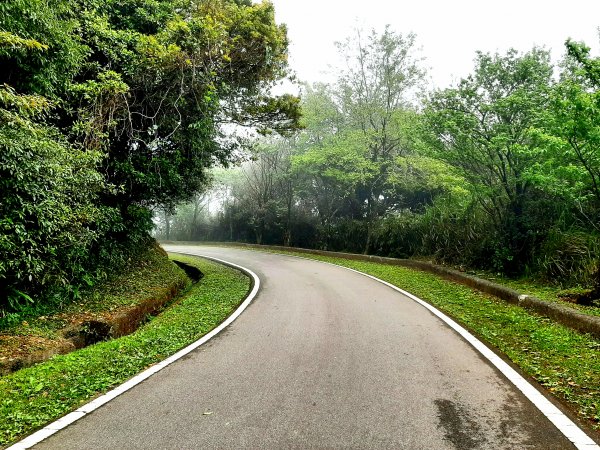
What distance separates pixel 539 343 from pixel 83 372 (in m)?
6.40

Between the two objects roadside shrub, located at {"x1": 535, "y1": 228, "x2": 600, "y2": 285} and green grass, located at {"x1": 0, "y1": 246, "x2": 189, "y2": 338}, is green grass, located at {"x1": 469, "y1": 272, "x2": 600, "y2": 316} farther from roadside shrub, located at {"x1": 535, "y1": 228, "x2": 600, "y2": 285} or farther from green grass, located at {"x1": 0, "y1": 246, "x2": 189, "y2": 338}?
green grass, located at {"x1": 0, "y1": 246, "x2": 189, "y2": 338}

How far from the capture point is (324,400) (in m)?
3.65

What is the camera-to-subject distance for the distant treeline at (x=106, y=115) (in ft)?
19.8

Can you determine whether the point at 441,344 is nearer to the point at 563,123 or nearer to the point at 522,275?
the point at 563,123

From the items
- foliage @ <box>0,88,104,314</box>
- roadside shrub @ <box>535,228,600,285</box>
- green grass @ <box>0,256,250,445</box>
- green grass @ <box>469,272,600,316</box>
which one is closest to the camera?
green grass @ <box>0,256,250,445</box>

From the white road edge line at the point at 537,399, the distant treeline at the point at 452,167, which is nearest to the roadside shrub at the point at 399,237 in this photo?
the distant treeline at the point at 452,167

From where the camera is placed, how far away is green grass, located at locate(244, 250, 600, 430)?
3.86 metres

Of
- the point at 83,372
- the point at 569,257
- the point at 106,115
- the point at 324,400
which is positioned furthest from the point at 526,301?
the point at 106,115

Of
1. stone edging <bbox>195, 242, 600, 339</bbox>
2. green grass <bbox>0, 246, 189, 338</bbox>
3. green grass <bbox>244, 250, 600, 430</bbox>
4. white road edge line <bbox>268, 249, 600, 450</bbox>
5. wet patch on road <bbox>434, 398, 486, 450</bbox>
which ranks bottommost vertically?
green grass <bbox>0, 246, 189, 338</bbox>

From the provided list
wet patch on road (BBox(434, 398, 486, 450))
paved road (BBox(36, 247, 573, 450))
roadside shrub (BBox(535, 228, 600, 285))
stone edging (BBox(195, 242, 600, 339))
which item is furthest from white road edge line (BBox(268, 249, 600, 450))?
roadside shrub (BBox(535, 228, 600, 285))

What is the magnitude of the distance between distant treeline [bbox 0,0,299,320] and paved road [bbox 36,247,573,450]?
3.86m

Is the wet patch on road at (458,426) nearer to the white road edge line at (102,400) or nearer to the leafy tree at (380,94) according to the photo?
the white road edge line at (102,400)

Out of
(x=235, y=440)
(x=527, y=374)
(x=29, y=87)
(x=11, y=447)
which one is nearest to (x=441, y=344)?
(x=527, y=374)

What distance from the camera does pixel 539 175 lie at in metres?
9.23
